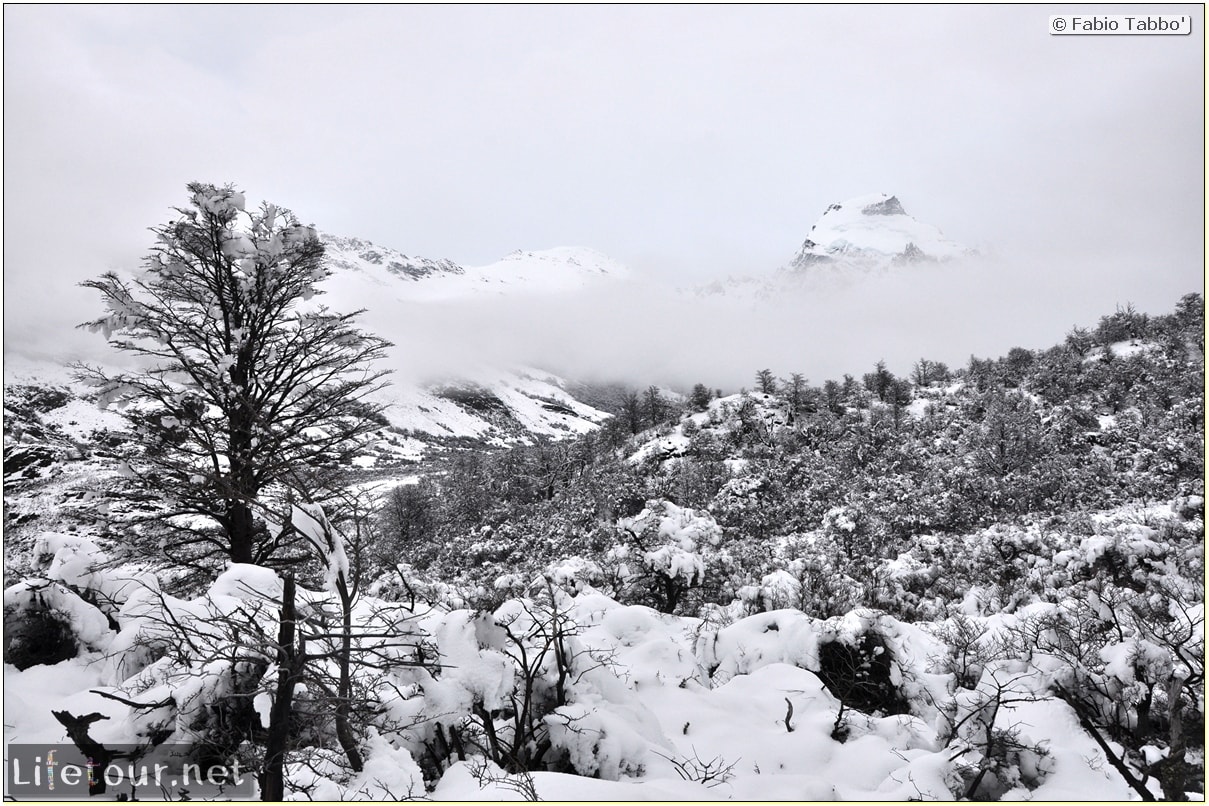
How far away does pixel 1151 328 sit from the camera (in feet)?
148

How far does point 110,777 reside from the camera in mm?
4375

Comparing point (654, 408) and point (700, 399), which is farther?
point (654, 408)

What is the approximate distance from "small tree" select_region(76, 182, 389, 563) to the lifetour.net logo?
3947mm

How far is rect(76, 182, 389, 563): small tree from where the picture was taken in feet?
28.7

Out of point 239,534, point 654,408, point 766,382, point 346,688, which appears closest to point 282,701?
point 346,688

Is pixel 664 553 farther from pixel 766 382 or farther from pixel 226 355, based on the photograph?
pixel 766 382

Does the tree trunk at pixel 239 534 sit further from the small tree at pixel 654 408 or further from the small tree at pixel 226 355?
the small tree at pixel 654 408

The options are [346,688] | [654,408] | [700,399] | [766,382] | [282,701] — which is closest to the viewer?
[282,701]

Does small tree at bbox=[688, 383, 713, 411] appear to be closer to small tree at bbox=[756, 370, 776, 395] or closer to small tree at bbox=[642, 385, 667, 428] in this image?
small tree at bbox=[642, 385, 667, 428]

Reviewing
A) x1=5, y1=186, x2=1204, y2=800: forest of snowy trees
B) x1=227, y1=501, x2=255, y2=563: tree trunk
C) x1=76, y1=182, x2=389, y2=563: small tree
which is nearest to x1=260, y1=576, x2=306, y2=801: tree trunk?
x1=5, y1=186, x2=1204, y2=800: forest of snowy trees

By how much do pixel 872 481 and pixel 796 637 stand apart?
2569 cm

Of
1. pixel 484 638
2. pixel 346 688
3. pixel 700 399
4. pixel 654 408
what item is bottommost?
pixel 484 638

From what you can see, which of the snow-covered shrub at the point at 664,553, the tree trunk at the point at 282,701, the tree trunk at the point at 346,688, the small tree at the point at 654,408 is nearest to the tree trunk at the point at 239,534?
the tree trunk at the point at 346,688

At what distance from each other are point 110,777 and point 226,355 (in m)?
6.68
